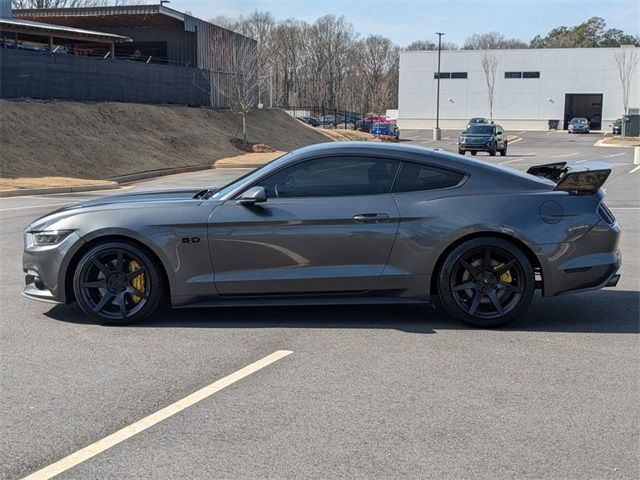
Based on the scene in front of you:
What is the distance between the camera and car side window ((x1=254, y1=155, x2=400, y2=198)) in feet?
19.6

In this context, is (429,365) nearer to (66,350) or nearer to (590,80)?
(66,350)

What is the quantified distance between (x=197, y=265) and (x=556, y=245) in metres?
2.94

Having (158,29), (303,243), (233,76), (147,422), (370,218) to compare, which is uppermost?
(158,29)

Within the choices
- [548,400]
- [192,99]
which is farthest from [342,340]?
[192,99]

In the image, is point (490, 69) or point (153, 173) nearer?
point (153, 173)

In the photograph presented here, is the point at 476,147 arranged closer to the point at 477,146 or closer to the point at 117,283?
the point at 477,146

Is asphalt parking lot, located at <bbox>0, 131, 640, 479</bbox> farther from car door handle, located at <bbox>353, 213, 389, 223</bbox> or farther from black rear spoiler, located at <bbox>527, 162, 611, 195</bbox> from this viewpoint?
black rear spoiler, located at <bbox>527, 162, 611, 195</bbox>

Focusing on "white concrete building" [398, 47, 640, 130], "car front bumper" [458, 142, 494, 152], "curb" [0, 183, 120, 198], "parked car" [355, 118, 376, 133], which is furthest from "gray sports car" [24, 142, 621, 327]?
"white concrete building" [398, 47, 640, 130]

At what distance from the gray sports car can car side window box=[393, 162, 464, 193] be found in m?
0.01

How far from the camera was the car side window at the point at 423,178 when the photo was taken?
599 centimetres

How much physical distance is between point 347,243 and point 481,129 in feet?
109

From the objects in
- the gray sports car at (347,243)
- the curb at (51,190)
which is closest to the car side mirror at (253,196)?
the gray sports car at (347,243)

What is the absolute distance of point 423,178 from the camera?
6020 mm

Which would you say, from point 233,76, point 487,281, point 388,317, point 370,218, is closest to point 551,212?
point 487,281
